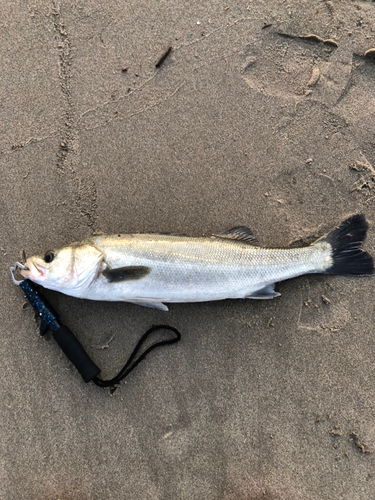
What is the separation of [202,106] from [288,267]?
188 centimetres

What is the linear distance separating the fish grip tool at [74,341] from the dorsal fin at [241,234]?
1.08m

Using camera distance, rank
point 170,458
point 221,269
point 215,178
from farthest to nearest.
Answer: point 215,178 < point 170,458 < point 221,269

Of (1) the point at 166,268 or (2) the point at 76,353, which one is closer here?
(1) the point at 166,268

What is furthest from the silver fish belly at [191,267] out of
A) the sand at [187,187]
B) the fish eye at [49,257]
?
the fish eye at [49,257]

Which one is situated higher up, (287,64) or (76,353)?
(287,64)

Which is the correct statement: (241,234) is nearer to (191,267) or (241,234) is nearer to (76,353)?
(191,267)

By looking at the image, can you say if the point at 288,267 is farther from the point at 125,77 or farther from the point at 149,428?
Result: the point at 125,77

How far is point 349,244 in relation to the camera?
2.78 meters

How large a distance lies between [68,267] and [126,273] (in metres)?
0.54

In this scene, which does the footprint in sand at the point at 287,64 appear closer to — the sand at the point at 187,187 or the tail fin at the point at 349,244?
the sand at the point at 187,187

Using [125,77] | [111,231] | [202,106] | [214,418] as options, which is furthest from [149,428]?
[125,77]

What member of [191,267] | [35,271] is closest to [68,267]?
[35,271]

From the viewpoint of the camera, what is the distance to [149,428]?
2783 mm

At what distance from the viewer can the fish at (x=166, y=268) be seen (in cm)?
255
